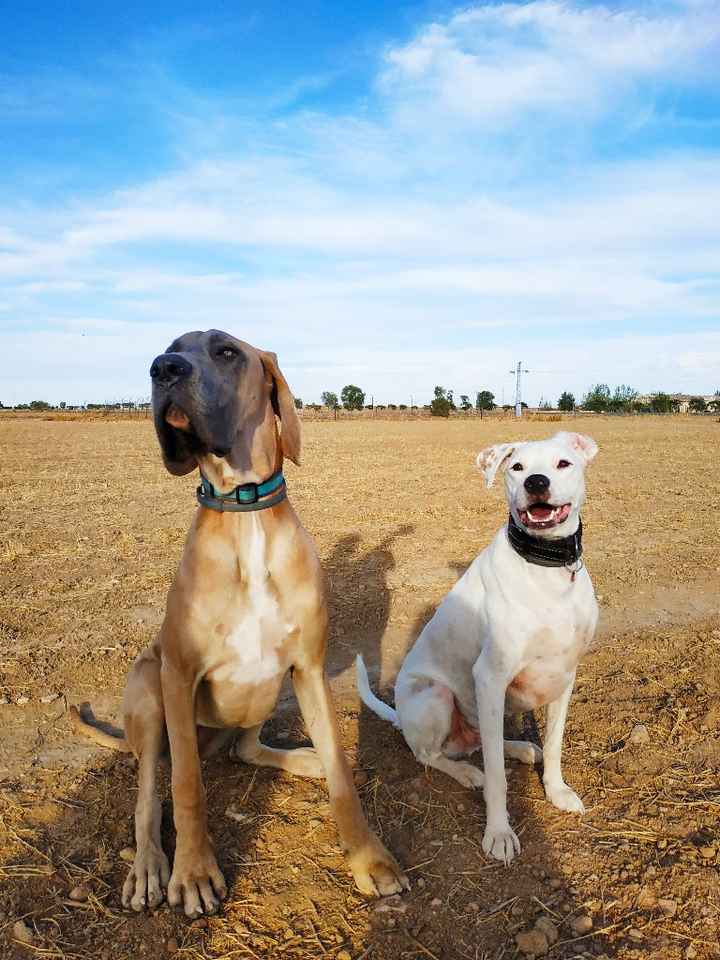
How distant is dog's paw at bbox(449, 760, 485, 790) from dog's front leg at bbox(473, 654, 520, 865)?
27 centimetres

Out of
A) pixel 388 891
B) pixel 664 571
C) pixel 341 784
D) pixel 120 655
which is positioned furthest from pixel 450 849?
pixel 664 571

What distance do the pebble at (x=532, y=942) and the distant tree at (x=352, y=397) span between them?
116m

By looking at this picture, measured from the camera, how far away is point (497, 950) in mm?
2504

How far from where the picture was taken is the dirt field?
2.59 metres

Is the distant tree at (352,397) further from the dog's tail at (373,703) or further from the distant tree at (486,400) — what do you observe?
the dog's tail at (373,703)

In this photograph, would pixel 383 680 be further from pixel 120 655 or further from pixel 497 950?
pixel 497 950

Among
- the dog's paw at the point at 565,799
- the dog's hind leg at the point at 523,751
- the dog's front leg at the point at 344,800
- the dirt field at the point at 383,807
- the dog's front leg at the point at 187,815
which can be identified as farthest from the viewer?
the dog's hind leg at the point at 523,751

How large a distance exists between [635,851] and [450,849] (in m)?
0.82

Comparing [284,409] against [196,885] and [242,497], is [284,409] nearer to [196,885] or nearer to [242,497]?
[242,497]

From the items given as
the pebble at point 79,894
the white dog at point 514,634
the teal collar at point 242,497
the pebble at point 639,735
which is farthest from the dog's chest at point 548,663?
the pebble at point 79,894

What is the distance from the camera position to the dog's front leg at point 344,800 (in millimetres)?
2840

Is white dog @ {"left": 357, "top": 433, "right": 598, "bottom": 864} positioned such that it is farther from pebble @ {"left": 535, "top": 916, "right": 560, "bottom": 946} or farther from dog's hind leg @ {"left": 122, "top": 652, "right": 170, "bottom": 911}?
dog's hind leg @ {"left": 122, "top": 652, "right": 170, "bottom": 911}

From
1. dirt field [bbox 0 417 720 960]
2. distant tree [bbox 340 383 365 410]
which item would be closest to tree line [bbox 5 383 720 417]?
distant tree [bbox 340 383 365 410]

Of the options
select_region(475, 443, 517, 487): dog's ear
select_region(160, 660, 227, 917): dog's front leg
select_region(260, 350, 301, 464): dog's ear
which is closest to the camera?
select_region(160, 660, 227, 917): dog's front leg
